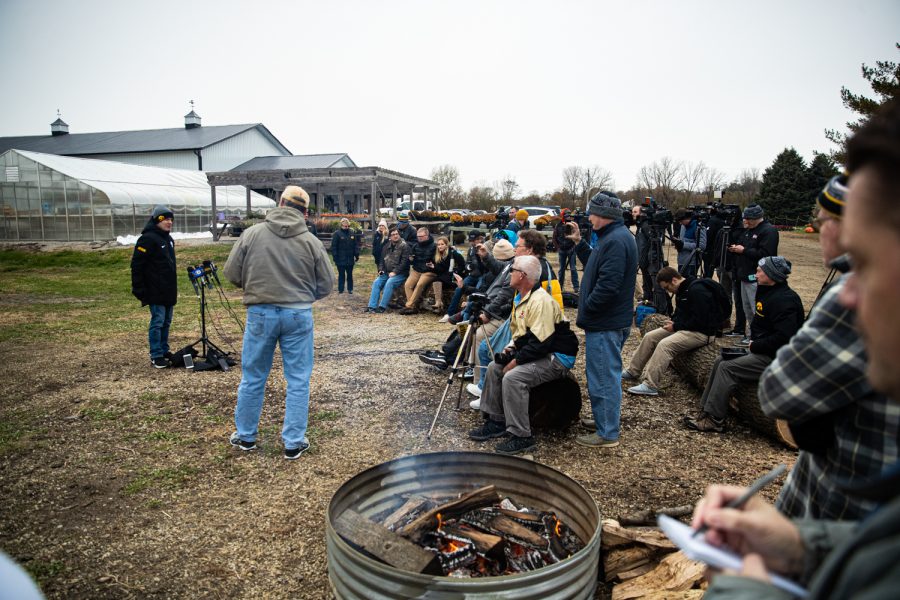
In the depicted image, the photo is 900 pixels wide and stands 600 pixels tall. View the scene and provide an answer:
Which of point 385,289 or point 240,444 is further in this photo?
point 385,289

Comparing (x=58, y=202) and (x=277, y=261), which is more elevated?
(x=58, y=202)

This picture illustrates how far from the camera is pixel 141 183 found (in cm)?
2328

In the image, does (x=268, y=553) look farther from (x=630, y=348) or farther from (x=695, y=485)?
(x=630, y=348)

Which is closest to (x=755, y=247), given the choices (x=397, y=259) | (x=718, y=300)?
(x=718, y=300)

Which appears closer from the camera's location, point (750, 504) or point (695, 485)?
point (750, 504)

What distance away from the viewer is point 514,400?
14.6 feet

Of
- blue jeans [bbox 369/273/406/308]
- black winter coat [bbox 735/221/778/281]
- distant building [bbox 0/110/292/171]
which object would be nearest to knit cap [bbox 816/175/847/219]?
black winter coat [bbox 735/221/778/281]

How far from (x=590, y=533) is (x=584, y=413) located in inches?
105

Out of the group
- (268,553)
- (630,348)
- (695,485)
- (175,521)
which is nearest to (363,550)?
(268,553)

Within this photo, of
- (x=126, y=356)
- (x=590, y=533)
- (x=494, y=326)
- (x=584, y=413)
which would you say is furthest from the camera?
(x=126, y=356)

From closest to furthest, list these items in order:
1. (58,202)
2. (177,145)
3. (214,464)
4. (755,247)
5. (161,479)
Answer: (161,479)
(214,464)
(755,247)
(58,202)
(177,145)

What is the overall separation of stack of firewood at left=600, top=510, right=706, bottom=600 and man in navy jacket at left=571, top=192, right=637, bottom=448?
1.54 meters

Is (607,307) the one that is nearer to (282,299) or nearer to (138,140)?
(282,299)

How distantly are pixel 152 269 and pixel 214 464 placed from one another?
127 inches
